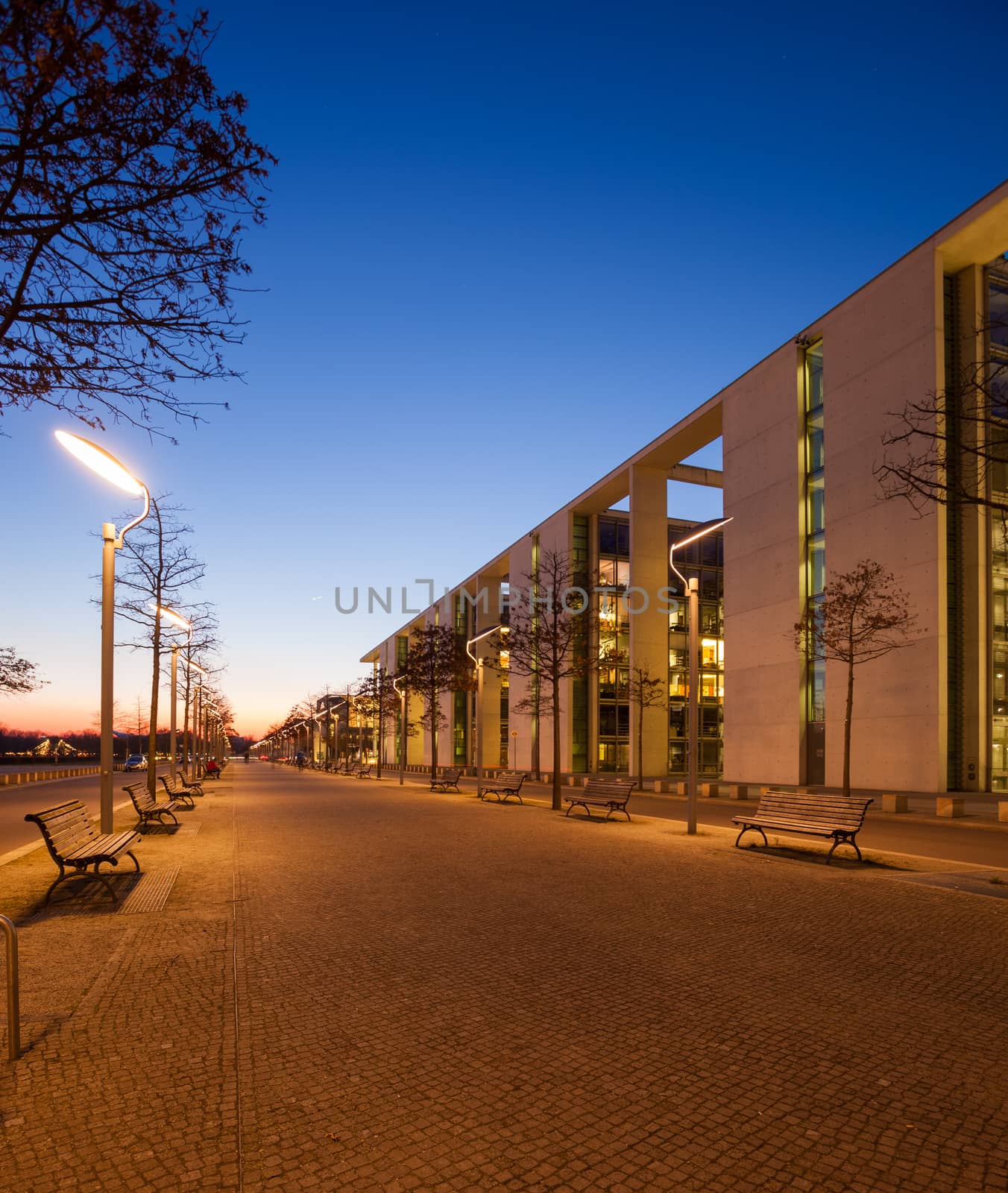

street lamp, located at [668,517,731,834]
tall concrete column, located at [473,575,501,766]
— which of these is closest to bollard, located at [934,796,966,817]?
street lamp, located at [668,517,731,834]

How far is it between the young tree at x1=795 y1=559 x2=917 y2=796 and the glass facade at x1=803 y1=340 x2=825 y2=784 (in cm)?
239

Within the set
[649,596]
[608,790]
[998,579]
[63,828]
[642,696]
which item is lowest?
[608,790]

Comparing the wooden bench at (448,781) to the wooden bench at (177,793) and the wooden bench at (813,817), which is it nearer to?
the wooden bench at (177,793)

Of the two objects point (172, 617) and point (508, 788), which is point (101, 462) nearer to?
point (172, 617)

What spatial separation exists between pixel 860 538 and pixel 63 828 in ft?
89.4

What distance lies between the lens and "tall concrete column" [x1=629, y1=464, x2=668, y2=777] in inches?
1795

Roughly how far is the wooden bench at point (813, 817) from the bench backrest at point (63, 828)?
9682 millimetres

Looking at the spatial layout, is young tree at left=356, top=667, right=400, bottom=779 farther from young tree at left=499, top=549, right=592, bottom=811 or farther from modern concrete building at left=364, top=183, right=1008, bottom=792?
modern concrete building at left=364, top=183, right=1008, bottom=792

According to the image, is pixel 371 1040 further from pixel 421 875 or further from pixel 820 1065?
pixel 421 875

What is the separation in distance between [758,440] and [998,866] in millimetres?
26257

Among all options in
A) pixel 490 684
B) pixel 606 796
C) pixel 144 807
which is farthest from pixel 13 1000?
pixel 490 684

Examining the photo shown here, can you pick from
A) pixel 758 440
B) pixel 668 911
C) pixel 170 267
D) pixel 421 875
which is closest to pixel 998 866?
pixel 668 911

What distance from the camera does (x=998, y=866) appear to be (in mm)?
12250

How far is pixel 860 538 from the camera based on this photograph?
29.8m
